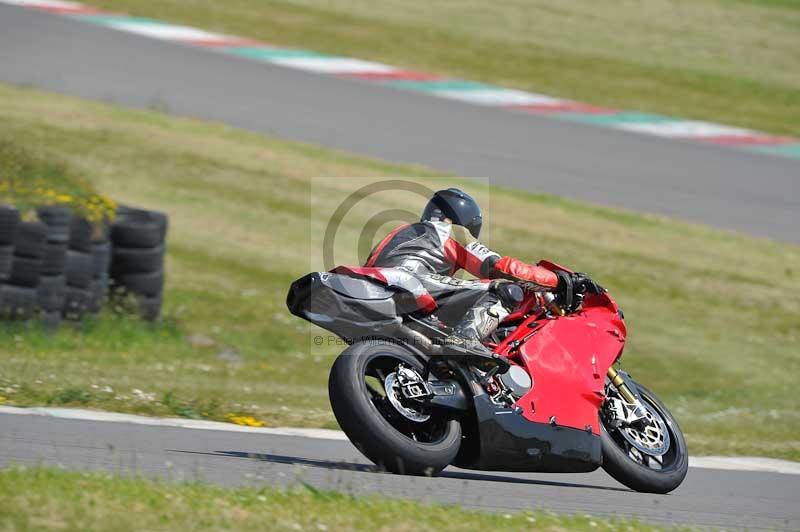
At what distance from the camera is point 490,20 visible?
29719mm

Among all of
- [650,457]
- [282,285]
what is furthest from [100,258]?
[650,457]

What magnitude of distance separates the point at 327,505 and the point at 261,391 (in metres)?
5.01

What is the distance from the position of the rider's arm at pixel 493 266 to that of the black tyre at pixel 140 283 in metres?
6.28

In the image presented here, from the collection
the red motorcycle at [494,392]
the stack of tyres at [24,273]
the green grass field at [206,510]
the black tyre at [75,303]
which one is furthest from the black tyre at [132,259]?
the green grass field at [206,510]

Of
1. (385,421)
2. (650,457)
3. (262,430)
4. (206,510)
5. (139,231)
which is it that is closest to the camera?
(206,510)

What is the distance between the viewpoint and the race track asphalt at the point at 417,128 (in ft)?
64.3

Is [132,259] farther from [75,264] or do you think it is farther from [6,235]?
[6,235]

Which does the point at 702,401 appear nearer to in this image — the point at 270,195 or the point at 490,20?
the point at 270,195

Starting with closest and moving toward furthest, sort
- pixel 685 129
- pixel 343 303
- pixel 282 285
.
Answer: pixel 343 303, pixel 282 285, pixel 685 129

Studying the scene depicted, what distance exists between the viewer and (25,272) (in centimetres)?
1156

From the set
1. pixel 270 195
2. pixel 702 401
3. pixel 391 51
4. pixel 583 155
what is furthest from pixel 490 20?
pixel 702 401

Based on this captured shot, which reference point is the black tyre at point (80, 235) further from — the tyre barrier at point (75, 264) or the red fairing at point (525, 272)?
the red fairing at point (525, 272)

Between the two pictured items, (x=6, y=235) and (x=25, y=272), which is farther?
(x=25, y=272)

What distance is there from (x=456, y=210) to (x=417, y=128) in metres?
14.1
